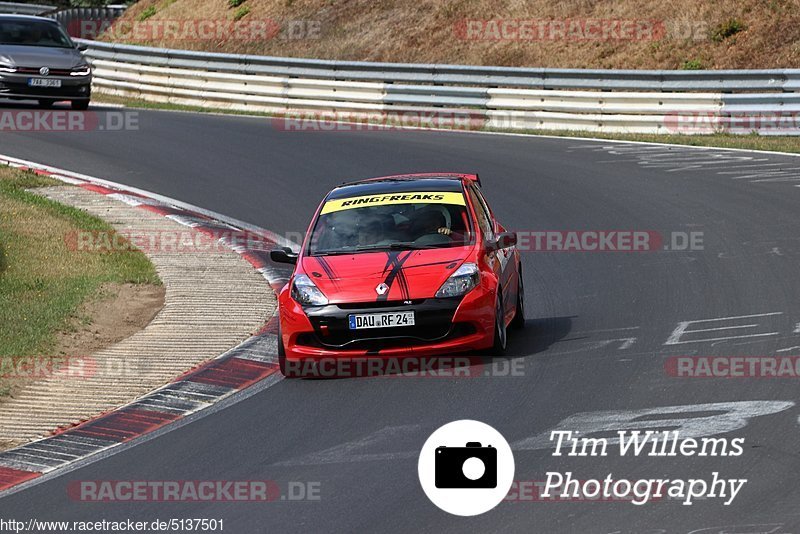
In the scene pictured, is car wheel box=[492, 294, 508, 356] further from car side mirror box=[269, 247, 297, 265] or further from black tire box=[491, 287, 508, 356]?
car side mirror box=[269, 247, 297, 265]

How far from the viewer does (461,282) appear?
10.6 m

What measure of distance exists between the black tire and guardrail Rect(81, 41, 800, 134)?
1378 cm

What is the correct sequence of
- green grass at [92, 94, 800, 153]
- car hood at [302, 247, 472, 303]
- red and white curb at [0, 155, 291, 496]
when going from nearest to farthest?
red and white curb at [0, 155, 291, 496], car hood at [302, 247, 472, 303], green grass at [92, 94, 800, 153]

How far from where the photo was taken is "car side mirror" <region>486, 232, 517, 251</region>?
37.1 feet

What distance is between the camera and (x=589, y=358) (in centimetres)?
1054

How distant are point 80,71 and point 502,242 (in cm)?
1765

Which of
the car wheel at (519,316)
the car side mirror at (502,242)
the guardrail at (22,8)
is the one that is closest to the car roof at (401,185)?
the car side mirror at (502,242)

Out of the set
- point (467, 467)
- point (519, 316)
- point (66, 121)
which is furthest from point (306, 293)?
point (66, 121)

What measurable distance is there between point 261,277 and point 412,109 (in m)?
13.7

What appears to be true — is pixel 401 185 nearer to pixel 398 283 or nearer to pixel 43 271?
pixel 398 283

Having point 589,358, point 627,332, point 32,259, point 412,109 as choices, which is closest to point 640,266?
point 627,332

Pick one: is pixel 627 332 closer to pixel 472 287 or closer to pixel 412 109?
pixel 472 287

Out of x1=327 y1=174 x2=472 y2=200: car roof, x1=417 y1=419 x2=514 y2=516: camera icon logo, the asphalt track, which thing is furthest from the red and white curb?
x1=417 y1=419 x2=514 y2=516: camera icon logo

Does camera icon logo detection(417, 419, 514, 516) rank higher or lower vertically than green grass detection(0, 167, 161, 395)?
higher
